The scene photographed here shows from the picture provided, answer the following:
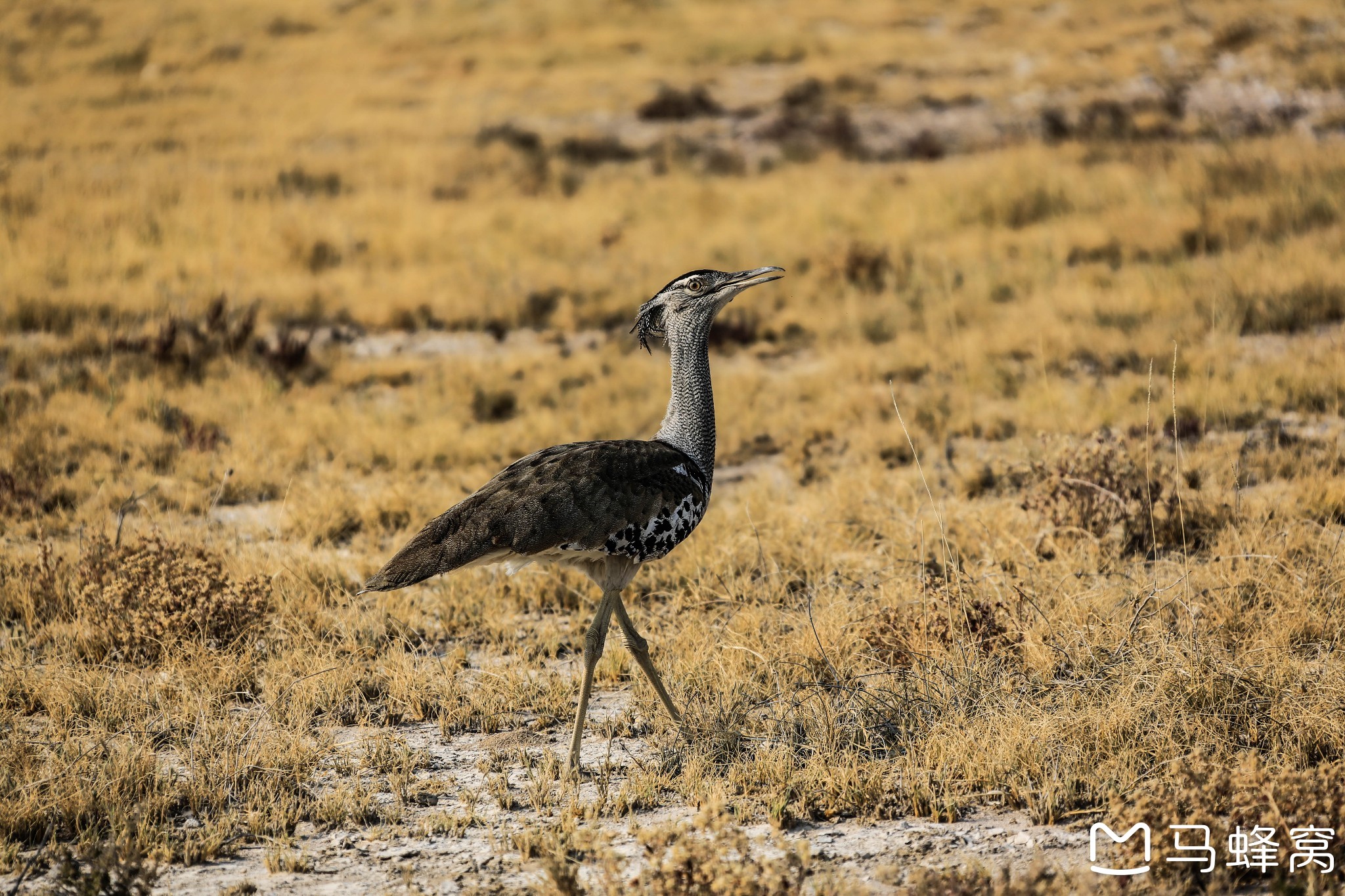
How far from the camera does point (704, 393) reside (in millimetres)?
4703

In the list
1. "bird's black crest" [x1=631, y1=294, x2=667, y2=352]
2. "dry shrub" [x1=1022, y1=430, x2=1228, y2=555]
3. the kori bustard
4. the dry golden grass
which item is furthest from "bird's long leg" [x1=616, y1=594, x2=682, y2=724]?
"dry shrub" [x1=1022, y1=430, x2=1228, y2=555]

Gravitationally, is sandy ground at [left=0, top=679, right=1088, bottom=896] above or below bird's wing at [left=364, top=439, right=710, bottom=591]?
below

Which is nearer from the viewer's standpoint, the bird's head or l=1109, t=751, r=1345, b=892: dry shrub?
l=1109, t=751, r=1345, b=892: dry shrub

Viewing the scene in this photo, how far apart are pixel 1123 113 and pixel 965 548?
12820 millimetres

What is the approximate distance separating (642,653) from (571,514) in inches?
26.3

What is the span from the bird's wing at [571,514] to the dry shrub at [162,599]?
1.41 metres

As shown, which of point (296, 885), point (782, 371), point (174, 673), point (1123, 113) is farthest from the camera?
point (1123, 113)

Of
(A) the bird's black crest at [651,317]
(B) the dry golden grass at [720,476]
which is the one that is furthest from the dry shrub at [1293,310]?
(A) the bird's black crest at [651,317]

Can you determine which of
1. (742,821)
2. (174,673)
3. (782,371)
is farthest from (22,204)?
(742,821)

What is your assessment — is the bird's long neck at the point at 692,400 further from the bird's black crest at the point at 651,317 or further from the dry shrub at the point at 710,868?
the dry shrub at the point at 710,868

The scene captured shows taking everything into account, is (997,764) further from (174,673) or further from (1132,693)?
(174,673)

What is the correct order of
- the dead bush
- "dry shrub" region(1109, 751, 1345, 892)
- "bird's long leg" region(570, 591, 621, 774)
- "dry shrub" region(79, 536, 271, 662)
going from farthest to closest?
the dead bush < "dry shrub" region(79, 536, 271, 662) < "bird's long leg" region(570, 591, 621, 774) < "dry shrub" region(1109, 751, 1345, 892)

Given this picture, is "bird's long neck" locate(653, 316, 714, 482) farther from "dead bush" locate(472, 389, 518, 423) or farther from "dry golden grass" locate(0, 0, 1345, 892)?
"dead bush" locate(472, 389, 518, 423)

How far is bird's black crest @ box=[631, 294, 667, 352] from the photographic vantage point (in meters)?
4.80
